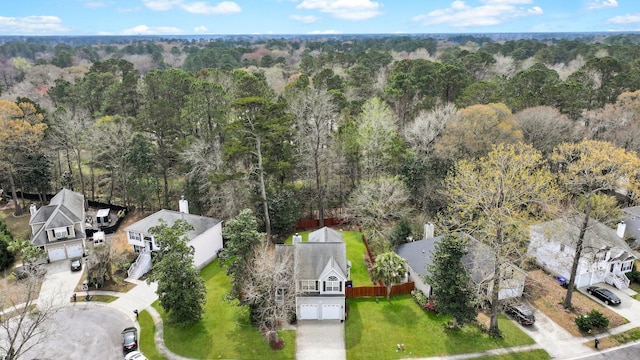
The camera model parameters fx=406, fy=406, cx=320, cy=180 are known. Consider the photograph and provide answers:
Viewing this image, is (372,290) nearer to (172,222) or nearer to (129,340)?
(129,340)

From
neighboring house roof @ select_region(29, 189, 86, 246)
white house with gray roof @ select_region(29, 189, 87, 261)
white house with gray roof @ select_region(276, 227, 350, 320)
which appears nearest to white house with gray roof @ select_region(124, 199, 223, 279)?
white house with gray roof @ select_region(29, 189, 87, 261)

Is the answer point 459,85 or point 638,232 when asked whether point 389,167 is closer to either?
point 459,85

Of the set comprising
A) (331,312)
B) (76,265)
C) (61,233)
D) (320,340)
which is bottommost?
(320,340)

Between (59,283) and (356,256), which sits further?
(356,256)

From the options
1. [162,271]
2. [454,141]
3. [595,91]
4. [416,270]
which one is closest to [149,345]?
[162,271]

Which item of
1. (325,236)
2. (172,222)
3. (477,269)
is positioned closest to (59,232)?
(172,222)

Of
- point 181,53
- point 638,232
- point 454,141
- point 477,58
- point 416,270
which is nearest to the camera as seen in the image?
point 416,270
